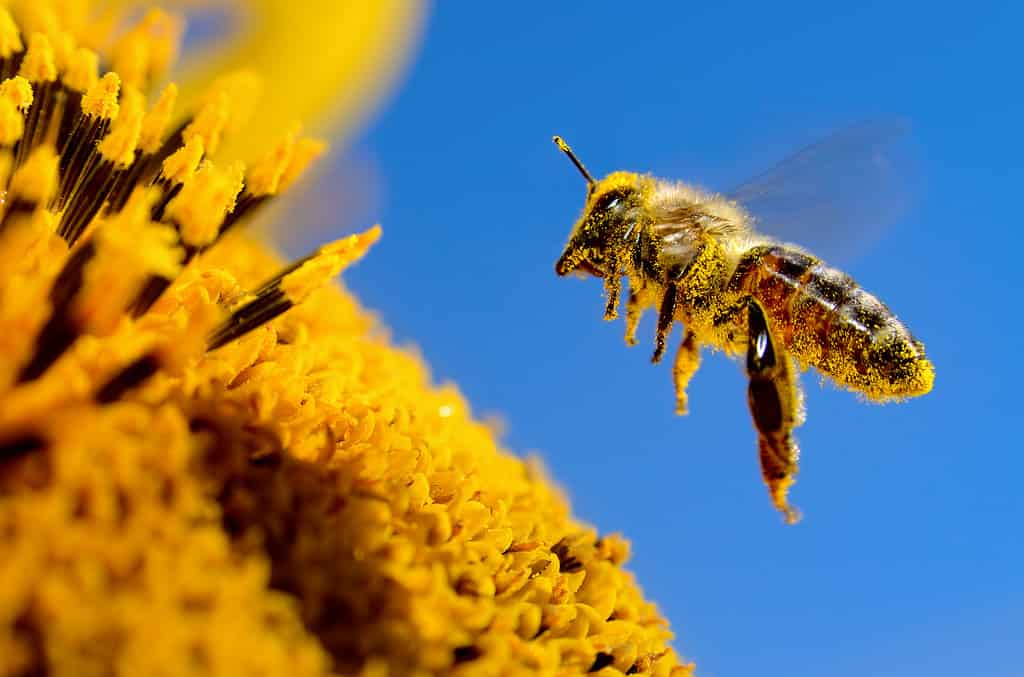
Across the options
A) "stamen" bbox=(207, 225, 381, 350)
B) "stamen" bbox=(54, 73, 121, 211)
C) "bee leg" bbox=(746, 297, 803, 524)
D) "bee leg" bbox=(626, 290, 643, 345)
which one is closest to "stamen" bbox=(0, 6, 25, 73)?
"stamen" bbox=(54, 73, 121, 211)

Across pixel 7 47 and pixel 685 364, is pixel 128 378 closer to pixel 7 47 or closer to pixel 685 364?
pixel 7 47

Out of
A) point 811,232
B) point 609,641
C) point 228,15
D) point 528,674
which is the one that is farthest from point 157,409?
point 228,15

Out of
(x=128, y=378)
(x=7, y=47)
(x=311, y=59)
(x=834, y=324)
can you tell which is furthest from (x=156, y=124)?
(x=311, y=59)

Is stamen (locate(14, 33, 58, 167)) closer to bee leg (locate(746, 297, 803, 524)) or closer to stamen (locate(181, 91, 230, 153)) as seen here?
stamen (locate(181, 91, 230, 153))

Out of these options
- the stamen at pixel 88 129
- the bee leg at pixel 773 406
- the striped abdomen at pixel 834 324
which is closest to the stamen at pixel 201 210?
the stamen at pixel 88 129

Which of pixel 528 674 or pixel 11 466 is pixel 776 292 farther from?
pixel 11 466

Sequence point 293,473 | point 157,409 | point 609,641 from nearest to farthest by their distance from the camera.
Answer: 1. point 157,409
2. point 293,473
3. point 609,641
